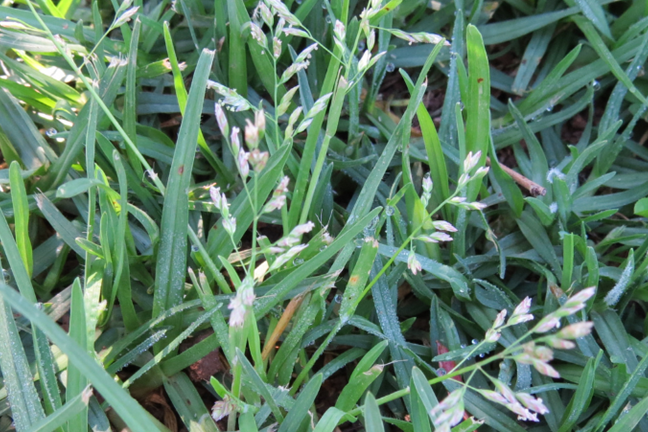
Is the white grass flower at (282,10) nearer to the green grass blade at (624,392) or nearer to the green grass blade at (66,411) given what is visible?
the green grass blade at (66,411)

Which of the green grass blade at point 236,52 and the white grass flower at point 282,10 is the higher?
the white grass flower at point 282,10

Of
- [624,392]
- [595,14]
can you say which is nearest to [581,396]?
[624,392]

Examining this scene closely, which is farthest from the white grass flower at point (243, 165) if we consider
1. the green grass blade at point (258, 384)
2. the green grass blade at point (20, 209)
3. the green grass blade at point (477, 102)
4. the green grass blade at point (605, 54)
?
the green grass blade at point (605, 54)

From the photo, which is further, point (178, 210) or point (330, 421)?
point (178, 210)

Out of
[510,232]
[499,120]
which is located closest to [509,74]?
[499,120]

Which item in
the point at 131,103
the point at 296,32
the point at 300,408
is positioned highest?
the point at 296,32

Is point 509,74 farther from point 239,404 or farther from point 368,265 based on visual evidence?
point 239,404

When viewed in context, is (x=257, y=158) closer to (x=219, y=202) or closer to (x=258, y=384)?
(x=219, y=202)

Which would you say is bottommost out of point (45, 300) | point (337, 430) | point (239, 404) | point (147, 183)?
point (337, 430)
